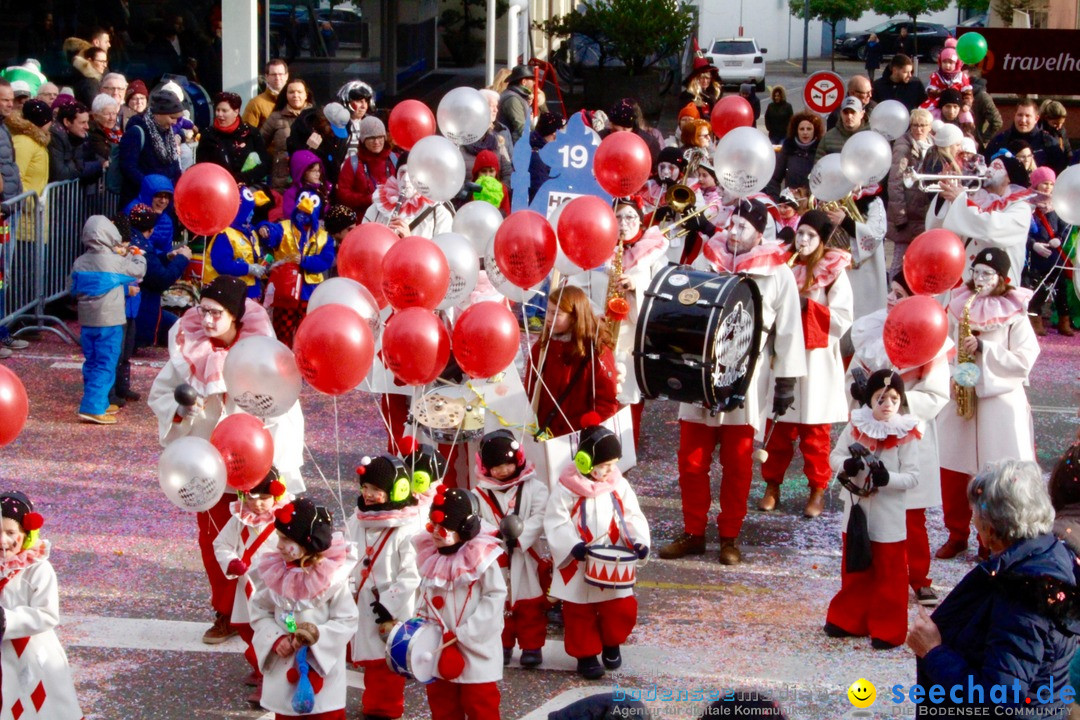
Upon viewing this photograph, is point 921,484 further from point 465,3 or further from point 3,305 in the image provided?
point 465,3

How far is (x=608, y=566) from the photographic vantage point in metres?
6.66

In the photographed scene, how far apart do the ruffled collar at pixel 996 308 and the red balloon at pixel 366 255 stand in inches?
122

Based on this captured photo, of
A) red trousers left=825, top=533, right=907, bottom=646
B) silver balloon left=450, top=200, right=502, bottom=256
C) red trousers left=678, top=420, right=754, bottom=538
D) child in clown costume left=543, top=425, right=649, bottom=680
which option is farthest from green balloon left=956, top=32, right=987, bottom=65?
child in clown costume left=543, top=425, right=649, bottom=680

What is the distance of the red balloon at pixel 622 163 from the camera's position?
8.20 meters

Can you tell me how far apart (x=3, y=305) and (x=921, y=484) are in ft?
25.6

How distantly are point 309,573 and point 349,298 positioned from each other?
1566 millimetres

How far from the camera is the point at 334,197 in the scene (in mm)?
12836

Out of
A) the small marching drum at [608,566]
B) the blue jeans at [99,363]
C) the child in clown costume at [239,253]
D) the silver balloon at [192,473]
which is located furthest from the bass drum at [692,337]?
the child in clown costume at [239,253]

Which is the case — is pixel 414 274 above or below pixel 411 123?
below

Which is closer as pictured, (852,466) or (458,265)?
(852,466)

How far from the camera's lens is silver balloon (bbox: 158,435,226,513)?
6.14 meters

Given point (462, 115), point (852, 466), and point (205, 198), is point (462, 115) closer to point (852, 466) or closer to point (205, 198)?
point (205, 198)

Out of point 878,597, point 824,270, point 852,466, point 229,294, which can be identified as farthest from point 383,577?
point 824,270

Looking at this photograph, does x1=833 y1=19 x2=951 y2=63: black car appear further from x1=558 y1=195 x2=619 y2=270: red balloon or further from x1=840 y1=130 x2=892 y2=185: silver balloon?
x1=558 y1=195 x2=619 y2=270: red balloon
